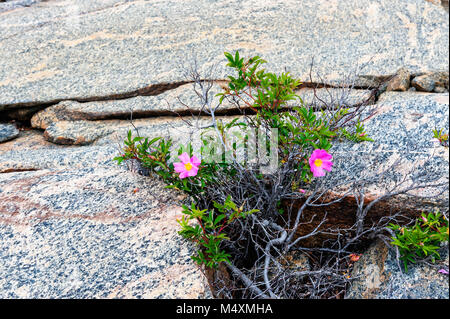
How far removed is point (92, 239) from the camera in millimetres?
2234

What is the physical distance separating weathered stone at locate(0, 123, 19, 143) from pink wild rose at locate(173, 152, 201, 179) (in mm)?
2540

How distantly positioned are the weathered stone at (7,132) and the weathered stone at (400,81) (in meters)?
3.81

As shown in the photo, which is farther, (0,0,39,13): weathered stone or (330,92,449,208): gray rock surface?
(0,0,39,13): weathered stone

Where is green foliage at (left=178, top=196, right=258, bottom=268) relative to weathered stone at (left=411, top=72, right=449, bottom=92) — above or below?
below

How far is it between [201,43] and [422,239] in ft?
10.2

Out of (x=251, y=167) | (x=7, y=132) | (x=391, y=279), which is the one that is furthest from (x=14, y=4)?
(x=391, y=279)

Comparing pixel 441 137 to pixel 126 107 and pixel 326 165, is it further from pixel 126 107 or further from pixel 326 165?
pixel 126 107

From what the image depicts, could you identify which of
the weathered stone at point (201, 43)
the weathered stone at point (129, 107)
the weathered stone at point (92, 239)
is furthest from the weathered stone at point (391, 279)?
the weathered stone at point (201, 43)

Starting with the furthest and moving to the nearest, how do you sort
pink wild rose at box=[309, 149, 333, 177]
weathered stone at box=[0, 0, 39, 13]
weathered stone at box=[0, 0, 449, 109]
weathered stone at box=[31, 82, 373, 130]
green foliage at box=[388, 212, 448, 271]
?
1. weathered stone at box=[0, 0, 39, 13]
2. weathered stone at box=[0, 0, 449, 109]
3. weathered stone at box=[31, 82, 373, 130]
4. pink wild rose at box=[309, 149, 333, 177]
5. green foliage at box=[388, 212, 448, 271]

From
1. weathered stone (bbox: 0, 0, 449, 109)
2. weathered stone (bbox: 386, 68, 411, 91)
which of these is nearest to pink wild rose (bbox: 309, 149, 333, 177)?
weathered stone (bbox: 0, 0, 449, 109)

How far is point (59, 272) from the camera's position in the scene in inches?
81.4

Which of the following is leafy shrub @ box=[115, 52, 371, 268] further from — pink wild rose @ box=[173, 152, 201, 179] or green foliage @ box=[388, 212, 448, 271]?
green foliage @ box=[388, 212, 448, 271]

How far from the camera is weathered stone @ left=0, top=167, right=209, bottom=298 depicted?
6.55ft

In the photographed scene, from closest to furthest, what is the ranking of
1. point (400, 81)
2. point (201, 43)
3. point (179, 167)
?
point (179, 167)
point (400, 81)
point (201, 43)
